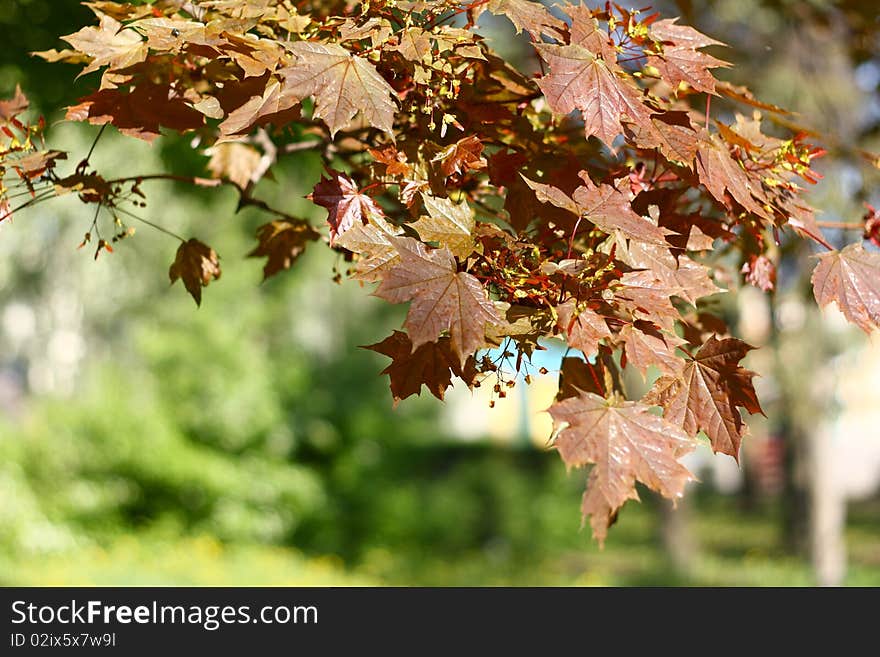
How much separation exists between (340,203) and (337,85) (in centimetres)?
21

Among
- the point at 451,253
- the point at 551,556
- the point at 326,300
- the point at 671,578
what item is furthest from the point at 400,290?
the point at 326,300

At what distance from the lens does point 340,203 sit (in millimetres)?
1445

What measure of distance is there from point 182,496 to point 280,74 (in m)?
6.78

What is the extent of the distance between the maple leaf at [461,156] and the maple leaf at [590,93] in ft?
0.45

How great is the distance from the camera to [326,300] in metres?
17.2

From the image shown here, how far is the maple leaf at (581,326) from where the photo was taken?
1.22m

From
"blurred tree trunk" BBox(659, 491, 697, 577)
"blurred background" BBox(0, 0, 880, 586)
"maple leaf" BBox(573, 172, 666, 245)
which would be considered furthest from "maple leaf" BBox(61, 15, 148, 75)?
"blurred tree trunk" BBox(659, 491, 697, 577)

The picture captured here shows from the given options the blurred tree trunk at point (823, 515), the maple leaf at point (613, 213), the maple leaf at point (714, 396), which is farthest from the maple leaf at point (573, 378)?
the blurred tree trunk at point (823, 515)

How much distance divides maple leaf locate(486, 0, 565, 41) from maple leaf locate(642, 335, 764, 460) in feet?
1.94

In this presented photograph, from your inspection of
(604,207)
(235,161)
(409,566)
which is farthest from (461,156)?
(409,566)

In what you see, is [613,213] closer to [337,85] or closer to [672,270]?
[672,270]

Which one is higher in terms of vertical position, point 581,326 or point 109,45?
point 109,45

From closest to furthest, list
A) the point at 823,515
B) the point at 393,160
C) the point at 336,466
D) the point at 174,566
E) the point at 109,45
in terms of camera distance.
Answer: the point at 393,160 < the point at 109,45 < the point at 174,566 < the point at 823,515 < the point at 336,466

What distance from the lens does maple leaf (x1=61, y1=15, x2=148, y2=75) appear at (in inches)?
59.3
